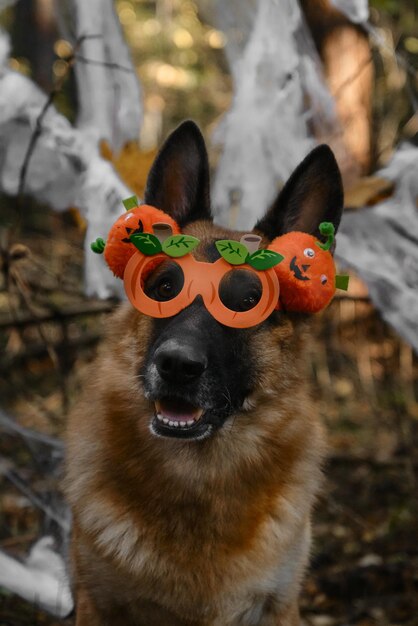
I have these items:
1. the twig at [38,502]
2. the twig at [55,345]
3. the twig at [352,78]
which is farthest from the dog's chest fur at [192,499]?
the twig at [55,345]

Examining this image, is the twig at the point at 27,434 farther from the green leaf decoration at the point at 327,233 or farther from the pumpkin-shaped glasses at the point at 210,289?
the green leaf decoration at the point at 327,233

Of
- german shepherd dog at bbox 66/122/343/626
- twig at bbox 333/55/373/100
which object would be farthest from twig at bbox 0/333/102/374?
german shepherd dog at bbox 66/122/343/626

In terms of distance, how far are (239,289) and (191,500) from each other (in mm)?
824

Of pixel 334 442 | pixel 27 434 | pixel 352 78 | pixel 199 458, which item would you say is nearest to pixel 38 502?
pixel 27 434

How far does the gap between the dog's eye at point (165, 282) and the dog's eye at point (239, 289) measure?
0.52 feet

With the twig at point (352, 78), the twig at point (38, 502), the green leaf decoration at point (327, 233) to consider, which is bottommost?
the twig at point (38, 502)

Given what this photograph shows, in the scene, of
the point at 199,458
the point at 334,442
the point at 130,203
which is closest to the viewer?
the point at 130,203

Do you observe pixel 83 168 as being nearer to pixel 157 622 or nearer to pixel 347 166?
pixel 347 166

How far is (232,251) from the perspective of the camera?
2.78 metres

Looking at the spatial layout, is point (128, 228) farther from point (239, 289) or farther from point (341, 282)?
point (341, 282)

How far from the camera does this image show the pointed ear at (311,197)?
2.96m

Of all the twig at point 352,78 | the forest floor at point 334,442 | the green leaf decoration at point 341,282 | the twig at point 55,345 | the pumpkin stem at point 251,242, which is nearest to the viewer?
the pumpkin stem at point 251,242

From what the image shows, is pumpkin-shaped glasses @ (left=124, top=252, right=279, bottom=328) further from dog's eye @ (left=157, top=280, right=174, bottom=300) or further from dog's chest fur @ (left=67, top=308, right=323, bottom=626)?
dog's chest fur @ (left=67, top=308, right=323, bottom=626)

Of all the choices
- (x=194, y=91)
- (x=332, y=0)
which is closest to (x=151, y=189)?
(x=332, y=0)
